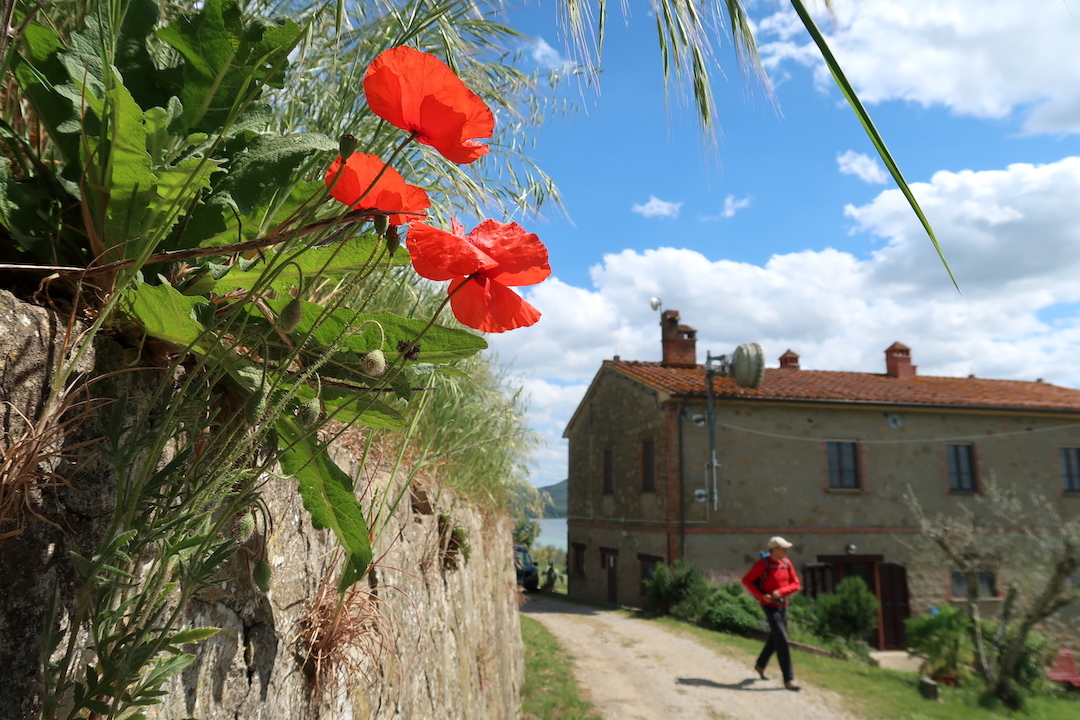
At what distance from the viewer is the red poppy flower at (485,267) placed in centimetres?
96

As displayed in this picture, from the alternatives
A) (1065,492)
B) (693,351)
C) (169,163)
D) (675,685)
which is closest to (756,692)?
(675,685)

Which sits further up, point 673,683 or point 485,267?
point 485,267

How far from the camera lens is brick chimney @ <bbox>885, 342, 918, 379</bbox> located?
68.6 feet

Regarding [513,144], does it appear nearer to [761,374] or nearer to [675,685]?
[675,685]

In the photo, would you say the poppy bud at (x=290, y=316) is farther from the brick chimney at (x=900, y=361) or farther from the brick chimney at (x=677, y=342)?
the brick chimney at (x=900, y=361)

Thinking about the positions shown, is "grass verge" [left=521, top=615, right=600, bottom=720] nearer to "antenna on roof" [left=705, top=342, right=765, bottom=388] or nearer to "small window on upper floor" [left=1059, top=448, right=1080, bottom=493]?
"antenna on roof" [left=705, top=342, right=765, bottom=388]

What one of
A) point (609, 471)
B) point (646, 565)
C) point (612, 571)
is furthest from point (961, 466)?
point (612, 571)

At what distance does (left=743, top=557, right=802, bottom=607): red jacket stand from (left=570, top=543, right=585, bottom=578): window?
41.8 feet

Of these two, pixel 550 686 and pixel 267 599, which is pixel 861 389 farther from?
pixel 267 599

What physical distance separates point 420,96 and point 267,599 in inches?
45.5

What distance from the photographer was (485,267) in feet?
3.18

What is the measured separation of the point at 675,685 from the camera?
25.7 ft

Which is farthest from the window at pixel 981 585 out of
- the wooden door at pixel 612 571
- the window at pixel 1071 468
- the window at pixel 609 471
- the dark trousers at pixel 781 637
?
the dark trousers at pixel 781 637

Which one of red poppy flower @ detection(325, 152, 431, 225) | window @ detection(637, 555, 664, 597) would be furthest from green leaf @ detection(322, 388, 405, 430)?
window @ detection(637, 555, 664, 597)
